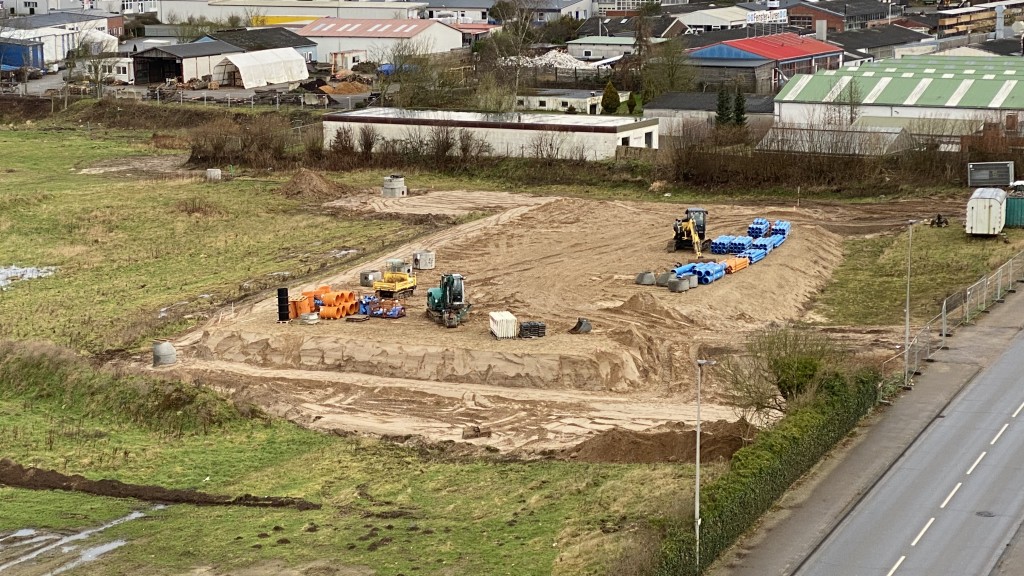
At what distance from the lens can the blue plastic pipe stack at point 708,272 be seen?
54.2 metres

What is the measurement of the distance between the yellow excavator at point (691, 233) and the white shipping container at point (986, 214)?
1166cm

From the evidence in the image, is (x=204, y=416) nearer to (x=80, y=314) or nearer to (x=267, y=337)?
(x=267, y=337)

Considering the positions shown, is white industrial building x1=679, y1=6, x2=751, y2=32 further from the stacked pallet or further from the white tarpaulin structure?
the stacked pallet

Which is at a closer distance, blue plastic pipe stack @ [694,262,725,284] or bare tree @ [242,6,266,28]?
blue plastic pipe stack @ [694,262,725,284]

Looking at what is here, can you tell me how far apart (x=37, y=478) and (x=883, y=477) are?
2236cm

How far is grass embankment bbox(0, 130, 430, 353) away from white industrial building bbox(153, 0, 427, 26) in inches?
2413

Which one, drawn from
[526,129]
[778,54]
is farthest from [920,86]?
[778,54]

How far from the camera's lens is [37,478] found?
38.5 meters

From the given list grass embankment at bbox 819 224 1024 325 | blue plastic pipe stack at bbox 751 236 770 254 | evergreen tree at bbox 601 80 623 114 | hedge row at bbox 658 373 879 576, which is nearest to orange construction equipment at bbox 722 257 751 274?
blue plastic pipe stack at bbox 751 236 770 254

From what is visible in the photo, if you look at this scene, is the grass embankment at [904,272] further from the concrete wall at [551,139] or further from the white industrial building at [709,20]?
the white industrial building at [709,20]

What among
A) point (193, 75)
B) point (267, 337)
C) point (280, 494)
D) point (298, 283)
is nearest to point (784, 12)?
point (193, 75)

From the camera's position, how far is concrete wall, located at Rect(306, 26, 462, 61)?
418 ft

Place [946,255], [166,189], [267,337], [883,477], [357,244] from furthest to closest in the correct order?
[166,189]
[357,244]
[946,255]
[267,337]
[883,477]

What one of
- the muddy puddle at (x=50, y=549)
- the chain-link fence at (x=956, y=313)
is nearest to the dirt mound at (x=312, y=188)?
the chain-link fence at (x=956, y=313)
